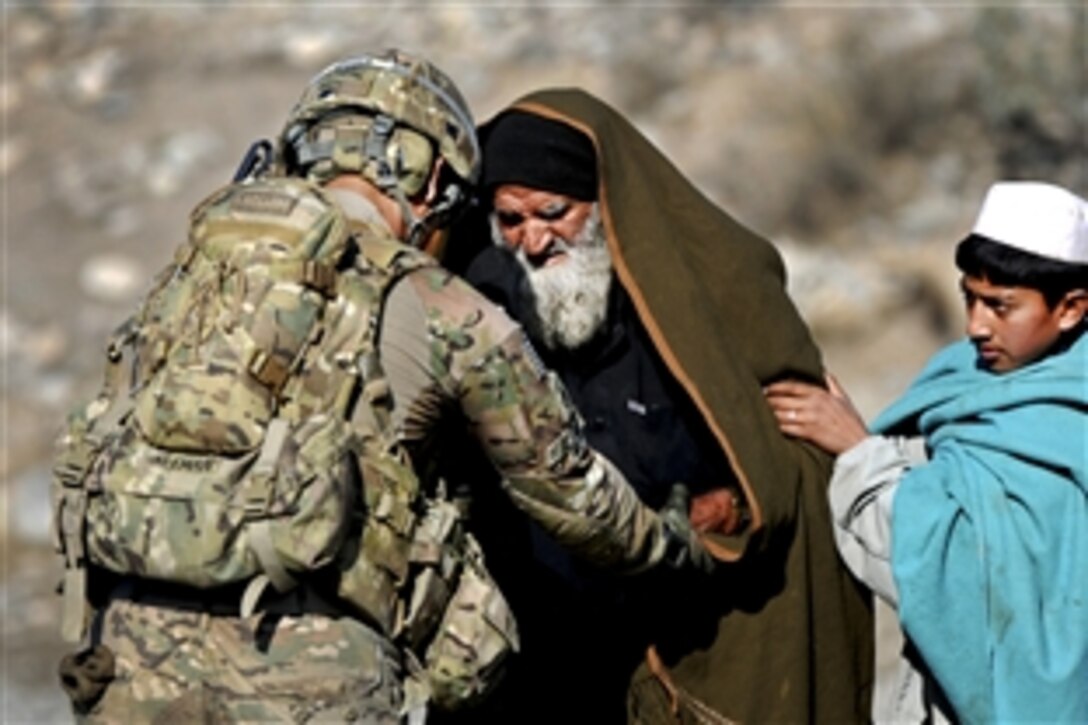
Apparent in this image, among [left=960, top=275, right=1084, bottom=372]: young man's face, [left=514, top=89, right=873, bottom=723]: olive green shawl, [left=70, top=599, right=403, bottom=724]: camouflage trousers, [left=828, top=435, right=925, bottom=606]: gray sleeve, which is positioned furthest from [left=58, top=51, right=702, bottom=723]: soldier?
[left=960, top=275, right=1084, bottom=372]: young man's face

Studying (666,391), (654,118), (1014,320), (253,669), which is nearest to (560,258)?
(666,391)

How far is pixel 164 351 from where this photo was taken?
150 inches

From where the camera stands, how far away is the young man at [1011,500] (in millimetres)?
4074

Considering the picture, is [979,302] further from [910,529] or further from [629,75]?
[629,75]

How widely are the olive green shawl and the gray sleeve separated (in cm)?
26

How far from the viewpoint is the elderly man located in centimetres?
479

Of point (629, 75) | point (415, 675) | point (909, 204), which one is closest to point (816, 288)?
point (909, 204)

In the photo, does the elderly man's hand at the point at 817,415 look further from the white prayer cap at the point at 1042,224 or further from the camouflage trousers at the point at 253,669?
the camouflage trousers at the point at 253,669

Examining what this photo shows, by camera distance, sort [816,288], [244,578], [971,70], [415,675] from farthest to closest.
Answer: [971,70] → [816,288] → [415,675] → [244,578]

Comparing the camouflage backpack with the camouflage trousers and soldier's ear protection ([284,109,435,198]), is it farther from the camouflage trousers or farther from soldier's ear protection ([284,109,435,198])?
soldier's ear protection ([284,109,435,198])

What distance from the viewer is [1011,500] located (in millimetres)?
4117

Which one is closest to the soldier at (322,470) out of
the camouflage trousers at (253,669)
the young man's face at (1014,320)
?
the camouflage trousers at (253,669)

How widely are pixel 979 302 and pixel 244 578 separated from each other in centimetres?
149

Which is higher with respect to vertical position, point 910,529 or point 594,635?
point 910,529
